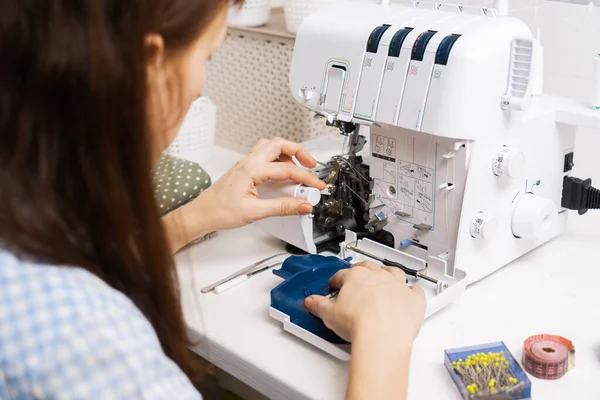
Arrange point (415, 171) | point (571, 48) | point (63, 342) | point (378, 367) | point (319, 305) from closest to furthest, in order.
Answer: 1. point (63, 342)
2. point (378, 367)
3. point (319, 305)
4. point (415, 171)
5. point (571, 48)

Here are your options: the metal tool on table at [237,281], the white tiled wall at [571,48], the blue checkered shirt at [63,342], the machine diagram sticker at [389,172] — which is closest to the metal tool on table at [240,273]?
the metal tool on table at [237,281]

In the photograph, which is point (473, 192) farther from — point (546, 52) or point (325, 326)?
point (546, 52)

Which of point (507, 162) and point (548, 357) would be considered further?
point (507, 162)

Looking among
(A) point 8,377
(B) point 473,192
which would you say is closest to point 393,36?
(B) point 473,192

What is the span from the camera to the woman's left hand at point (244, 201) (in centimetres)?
104

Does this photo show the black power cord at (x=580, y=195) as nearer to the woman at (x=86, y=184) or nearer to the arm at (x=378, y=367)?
the arm at (x=378, y=367)

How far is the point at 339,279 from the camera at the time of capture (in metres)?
0.92

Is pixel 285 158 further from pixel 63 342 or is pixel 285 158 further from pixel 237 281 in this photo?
pixel 63 342

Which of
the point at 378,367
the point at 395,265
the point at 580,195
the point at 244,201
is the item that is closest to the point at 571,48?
the point at 580,195

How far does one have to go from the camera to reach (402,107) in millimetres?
943

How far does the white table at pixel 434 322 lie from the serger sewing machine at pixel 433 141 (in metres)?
0.03

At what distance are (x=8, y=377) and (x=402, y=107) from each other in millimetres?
617

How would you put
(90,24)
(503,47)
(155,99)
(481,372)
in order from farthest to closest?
1. (503,47)
2. (481,372)
3. (155,99)
4. (90,24)

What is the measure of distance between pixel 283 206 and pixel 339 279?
0.56 ft
